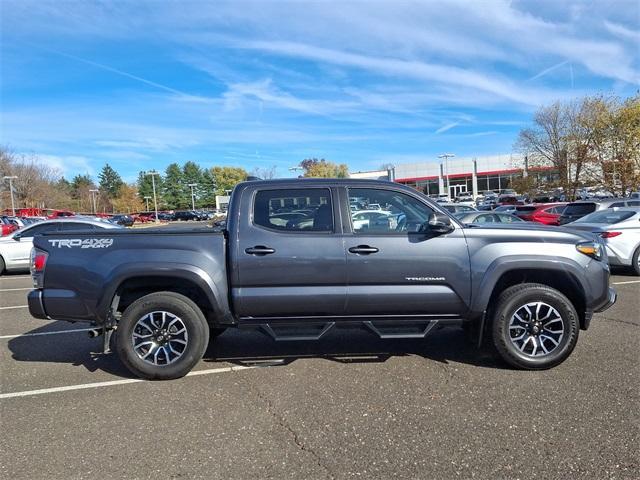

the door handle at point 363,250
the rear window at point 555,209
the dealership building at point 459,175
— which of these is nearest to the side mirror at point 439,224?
the door handle at point 363,250

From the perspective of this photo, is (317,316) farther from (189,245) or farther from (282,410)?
(189,245)

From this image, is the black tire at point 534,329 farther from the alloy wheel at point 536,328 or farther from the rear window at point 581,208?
the rear window at point 581,208

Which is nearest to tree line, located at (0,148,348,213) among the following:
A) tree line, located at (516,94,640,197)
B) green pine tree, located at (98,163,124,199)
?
green pine tree, located at (98,163,124,199)

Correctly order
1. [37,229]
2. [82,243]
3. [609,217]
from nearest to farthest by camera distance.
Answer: [82,243] < [609,217] < [37,229]

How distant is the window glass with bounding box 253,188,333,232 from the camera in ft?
15.2

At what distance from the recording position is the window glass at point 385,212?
15.2 feet

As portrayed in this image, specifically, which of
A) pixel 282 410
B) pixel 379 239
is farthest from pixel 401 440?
pixel 379 239

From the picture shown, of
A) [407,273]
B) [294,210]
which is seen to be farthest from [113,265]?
[407,273]

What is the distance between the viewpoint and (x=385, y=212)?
472 cm

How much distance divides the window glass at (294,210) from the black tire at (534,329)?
1.86 m

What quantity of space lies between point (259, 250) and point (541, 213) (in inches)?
705

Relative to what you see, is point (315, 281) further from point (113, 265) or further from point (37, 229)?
point (37, 229)

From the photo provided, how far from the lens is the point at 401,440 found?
3.32 meters

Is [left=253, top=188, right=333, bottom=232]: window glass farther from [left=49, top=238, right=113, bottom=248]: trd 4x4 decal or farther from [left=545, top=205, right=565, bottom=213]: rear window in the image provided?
[left=545, top=205, right=565, bottom=213]: rear window
